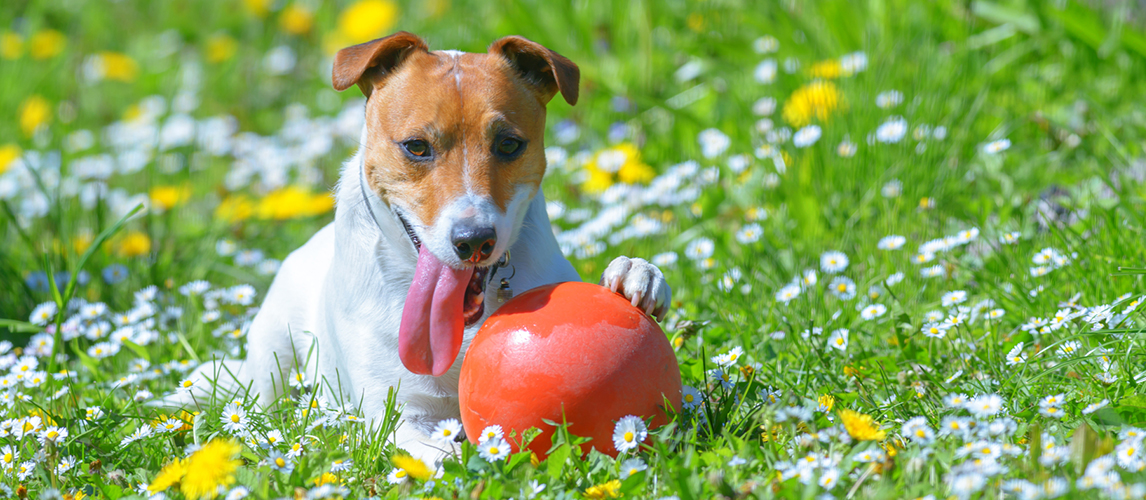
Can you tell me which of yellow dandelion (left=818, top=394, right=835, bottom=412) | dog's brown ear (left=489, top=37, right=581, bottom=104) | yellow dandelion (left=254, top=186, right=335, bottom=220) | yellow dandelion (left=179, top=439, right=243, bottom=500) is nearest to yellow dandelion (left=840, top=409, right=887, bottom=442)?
yellow dandelion (left=818, top=394, right=835, bottom=412)

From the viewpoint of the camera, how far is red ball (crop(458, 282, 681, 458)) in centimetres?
250

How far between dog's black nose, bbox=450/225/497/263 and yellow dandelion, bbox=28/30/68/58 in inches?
273

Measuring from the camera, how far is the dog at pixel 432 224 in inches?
111

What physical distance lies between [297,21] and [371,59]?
5.91m

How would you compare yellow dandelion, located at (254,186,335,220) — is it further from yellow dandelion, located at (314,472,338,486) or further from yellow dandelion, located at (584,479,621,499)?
yellow dandelion, located at (584,479,621,499)

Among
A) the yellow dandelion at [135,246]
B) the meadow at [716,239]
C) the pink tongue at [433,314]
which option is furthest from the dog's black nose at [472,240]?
the yellow dandelion at [135,246]

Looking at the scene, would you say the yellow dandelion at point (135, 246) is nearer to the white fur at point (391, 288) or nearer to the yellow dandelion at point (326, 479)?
the white fur at point (391, 288)

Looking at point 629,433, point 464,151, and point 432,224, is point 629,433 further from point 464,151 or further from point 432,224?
point 464,151

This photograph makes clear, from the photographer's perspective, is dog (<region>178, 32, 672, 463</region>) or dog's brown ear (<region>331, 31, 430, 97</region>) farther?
dog's brown ear (<region>331, 31, 430, 97</region>)

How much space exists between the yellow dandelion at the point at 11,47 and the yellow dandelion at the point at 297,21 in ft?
6.91

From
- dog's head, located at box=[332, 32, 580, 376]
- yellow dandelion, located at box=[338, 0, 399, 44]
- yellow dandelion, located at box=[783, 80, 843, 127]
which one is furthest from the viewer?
yellow dandelion, located at box=[338, 0, 399, 44]

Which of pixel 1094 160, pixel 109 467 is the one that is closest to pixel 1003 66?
pixel 1094 160

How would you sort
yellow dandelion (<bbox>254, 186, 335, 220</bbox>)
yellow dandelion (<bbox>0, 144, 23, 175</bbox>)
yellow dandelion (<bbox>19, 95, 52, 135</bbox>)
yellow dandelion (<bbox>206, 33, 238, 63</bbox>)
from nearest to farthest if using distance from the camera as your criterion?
yellow dandelion (<bbox>254, 186, 335, 220</bbox>) < yellow dandelion (<bbox>0, 144, 23, 175</bbox>) < yellow dandelion (<bbox>19, 95, 52, 135</bbox>) < yellow dandelion (<bbox>206, 33, 238, 63</bbox>)

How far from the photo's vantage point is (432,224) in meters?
2.80
